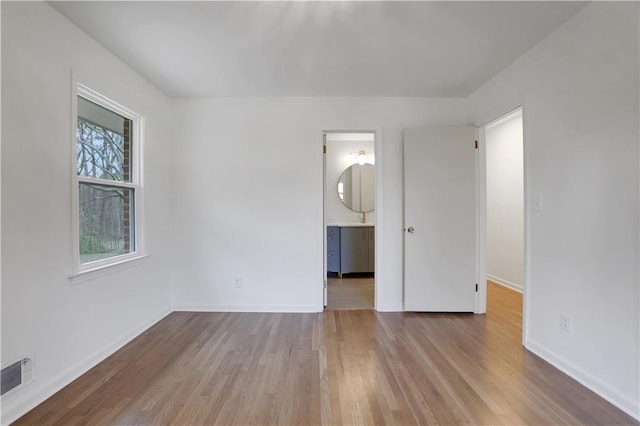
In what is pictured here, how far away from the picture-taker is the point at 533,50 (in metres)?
2.20

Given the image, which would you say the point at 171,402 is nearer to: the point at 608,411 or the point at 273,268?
the point at 273,268

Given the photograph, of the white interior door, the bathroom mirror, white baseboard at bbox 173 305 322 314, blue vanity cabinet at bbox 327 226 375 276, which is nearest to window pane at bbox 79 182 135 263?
white baseboard at bbox 173 305 322 314

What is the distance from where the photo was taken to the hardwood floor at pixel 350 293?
339 centimetres

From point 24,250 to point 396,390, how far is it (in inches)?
92.2

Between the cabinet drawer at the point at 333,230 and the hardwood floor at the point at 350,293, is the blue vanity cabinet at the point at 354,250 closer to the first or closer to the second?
the cabinet drawer at the point at 333,230

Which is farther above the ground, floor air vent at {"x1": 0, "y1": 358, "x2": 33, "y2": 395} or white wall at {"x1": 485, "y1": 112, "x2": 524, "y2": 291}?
white wall at {"x1": 485, "y1": 112, "x2": 524, "y2": 291}

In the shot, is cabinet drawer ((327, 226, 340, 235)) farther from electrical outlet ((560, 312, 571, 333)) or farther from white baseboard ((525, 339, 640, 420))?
electrical outlet ((560, 312, 571, 333))

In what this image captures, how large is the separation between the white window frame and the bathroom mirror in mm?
3238

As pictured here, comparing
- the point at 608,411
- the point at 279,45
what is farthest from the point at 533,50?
the point at 608,411

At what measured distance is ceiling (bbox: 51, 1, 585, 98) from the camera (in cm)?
178

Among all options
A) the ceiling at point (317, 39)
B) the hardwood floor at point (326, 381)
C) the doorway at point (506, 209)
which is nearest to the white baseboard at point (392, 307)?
the hardwood floor at point (326, 381)

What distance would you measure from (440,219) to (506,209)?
189 cm

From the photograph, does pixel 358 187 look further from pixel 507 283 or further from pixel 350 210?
pixel 507 283

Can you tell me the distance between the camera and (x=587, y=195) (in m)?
1.79
